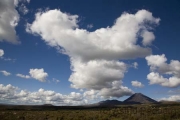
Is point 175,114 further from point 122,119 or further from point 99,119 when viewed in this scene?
point 99,119

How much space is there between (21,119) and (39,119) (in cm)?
909

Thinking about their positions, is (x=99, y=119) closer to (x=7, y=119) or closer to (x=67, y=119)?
(x=67, y=119)

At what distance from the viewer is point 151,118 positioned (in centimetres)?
8144

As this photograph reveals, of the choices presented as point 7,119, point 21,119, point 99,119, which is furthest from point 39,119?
point 99,119

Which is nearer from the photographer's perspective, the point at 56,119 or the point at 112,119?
the point at 112,119

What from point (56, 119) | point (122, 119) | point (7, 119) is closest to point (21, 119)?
point (7, 119)

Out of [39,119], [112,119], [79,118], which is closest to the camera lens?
[112,119]

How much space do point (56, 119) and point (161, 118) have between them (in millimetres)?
42832

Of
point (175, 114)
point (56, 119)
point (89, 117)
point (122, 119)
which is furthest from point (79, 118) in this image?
point (175, 114)

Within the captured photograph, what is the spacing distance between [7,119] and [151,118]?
205ft

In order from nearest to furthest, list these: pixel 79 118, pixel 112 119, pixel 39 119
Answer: pixel 112 119 < pixel 79 118 < pixel 39 119

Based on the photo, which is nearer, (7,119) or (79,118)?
(79,118)

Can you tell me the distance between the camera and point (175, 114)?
92.9m

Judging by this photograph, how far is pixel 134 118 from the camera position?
84500 millimetres
